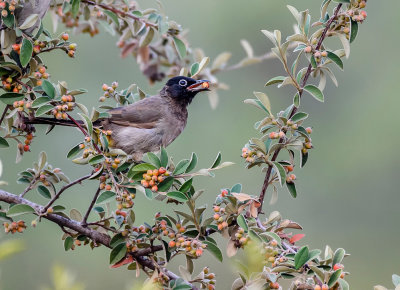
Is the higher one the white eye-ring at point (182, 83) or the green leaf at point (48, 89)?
the white eye-ring at point (182, 83)

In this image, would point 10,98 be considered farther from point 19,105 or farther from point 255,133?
point 255,133

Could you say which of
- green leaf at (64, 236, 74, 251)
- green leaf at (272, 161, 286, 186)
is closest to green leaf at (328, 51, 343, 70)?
green leaf at (272, 161, 286, 186)

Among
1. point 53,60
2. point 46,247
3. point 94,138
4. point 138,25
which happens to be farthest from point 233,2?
point 94,138

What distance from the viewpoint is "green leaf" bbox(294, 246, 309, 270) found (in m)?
2.30

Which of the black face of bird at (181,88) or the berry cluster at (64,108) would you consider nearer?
the berry cluster at (64,108)

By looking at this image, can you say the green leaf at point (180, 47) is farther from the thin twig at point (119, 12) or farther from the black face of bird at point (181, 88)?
the black face of bird at point (181, 88)

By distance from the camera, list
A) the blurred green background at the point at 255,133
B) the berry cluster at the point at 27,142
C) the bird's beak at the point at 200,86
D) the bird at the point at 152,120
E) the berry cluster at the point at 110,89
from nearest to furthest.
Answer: the berry cluster at the point at 27,142, the berry cluster at the point at 110,89, the bird's beak at the point at 200,86, the bird at the point at 152,120, the blurred green background at the point at 255,133

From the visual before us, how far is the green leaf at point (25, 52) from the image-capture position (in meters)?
2.62

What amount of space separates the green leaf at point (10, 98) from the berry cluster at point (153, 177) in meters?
0.57

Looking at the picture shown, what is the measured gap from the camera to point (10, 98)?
2.65 m

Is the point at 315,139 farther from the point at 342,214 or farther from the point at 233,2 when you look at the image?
the point at 233,2

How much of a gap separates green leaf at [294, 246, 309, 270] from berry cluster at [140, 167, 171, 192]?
586 millimetres

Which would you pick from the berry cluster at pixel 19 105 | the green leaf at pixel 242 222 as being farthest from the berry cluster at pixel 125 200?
the berry cluster at pixel 19 105

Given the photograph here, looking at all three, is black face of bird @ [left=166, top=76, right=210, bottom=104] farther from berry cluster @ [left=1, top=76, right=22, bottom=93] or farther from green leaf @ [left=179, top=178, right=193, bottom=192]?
green leaf @ [left=179, top=178, right=193, bottom=192]
